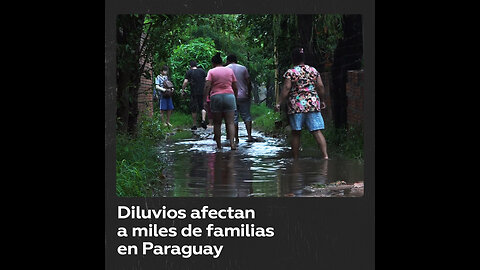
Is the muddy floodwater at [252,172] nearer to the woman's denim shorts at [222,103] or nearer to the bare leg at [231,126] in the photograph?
the bare leg at [231,126]

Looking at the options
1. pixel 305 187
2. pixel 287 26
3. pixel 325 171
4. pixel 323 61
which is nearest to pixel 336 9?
pixel 305 187

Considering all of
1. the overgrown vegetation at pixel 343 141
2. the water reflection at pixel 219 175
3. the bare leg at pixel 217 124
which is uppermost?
the bare leg at pixel 217 124

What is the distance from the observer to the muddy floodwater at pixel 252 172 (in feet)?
23.2

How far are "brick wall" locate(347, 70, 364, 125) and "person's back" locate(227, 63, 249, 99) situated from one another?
1.98 m

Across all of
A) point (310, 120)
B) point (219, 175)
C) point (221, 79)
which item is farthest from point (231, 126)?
point (219, 175)

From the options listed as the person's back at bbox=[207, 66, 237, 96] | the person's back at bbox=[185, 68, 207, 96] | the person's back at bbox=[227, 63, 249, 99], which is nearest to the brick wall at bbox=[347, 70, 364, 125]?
the person's back at bbox=[227, 63, 249, 99]

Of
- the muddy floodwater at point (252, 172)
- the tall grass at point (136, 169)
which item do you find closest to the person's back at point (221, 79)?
the muddy floodwater at point (252, 172)

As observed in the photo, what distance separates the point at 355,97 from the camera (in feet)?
37.1

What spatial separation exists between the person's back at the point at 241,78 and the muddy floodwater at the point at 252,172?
1151 millimetres

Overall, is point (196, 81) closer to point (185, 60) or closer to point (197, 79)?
point (197, 79)

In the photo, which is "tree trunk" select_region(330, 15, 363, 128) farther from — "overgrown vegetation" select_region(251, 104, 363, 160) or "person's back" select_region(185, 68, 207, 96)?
"person's back" select_region(185, 68, 207, 96)

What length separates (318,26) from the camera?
42.2 ft

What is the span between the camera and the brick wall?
35.9 ft

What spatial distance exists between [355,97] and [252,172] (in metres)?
3.48
